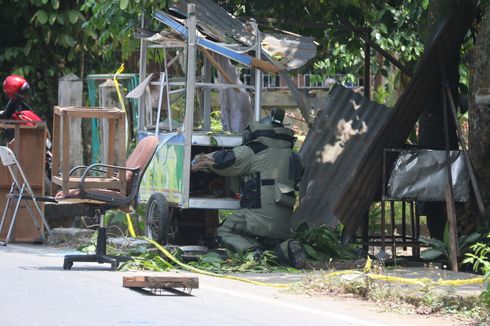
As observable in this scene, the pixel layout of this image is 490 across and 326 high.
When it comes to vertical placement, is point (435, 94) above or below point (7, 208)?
above

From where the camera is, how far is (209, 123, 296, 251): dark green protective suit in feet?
41.8

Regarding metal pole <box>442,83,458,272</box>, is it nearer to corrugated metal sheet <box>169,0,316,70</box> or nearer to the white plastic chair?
corrugated metal sheet <box>169,0,316,70</box>

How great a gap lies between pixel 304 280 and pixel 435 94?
11.5ft

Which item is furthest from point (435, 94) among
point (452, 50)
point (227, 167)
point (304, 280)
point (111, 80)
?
point (111, 80)

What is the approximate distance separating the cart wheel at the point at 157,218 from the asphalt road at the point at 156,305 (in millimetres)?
1985

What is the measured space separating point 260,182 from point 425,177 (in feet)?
5.84

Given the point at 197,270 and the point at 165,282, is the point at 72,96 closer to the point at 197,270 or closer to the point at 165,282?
the point at 197,270

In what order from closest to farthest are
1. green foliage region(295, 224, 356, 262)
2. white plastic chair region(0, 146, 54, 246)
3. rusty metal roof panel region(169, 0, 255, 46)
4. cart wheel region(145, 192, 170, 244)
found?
green foliage region(295, 224, 356, 262)
cart wheel region(145, 192, 170, 244)
rusty metal roof panel region(169, 0, 255, 46)
white plastic chair region(0, 146, 54, 246)

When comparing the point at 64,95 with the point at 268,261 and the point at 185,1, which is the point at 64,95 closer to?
the point at 185,1

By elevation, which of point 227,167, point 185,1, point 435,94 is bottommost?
point 227,167

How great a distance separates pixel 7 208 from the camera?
1432 cm

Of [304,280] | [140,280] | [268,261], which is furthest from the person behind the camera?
[268,261]

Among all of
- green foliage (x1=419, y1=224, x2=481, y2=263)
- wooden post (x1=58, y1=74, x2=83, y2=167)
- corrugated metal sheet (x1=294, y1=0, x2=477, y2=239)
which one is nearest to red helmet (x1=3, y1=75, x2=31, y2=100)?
wooden post (x1=58, y1=74, x2=83, y2=167)

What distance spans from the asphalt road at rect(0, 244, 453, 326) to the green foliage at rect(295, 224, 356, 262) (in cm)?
173
